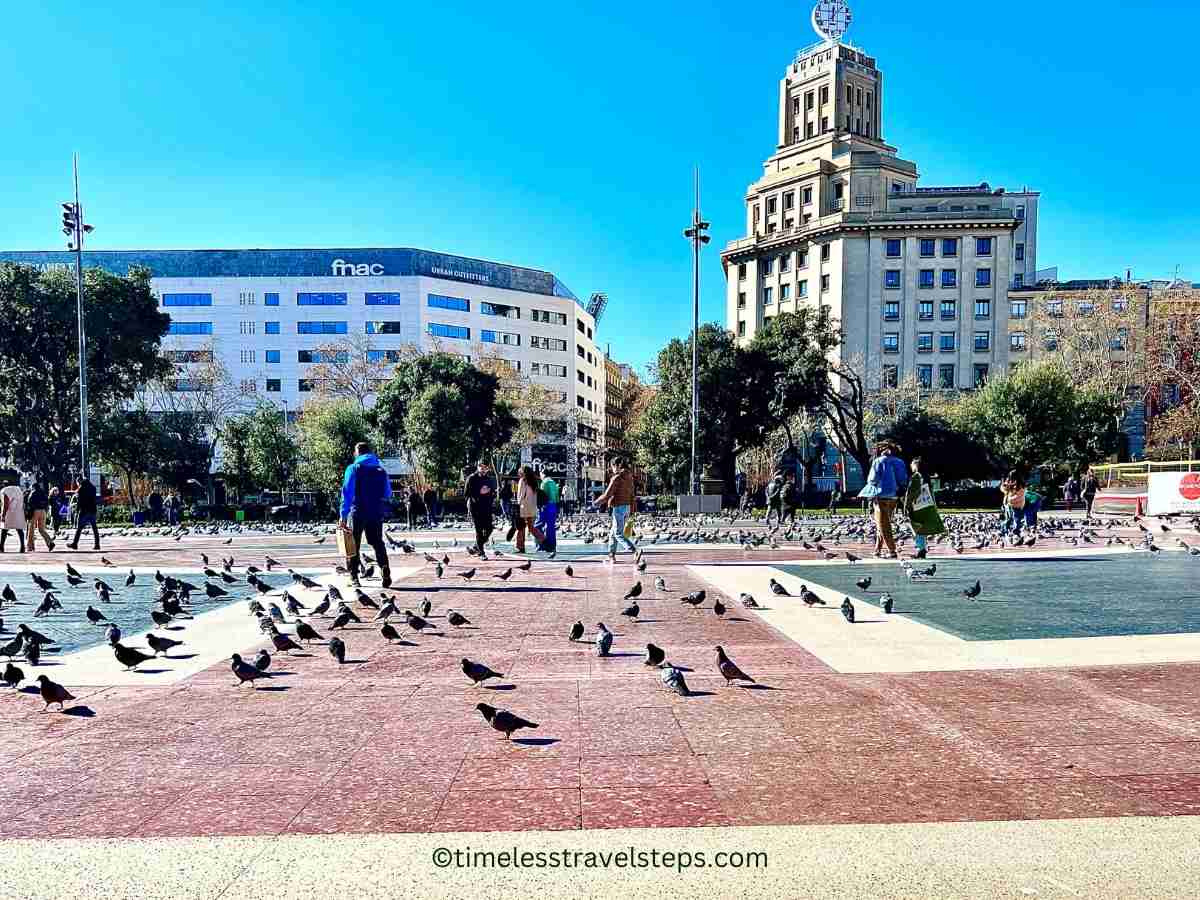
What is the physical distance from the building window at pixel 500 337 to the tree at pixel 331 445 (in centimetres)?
2944

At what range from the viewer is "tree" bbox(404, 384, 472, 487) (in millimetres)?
42219

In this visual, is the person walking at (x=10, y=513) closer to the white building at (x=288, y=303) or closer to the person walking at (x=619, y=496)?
the person walking at (x=619, y=496)

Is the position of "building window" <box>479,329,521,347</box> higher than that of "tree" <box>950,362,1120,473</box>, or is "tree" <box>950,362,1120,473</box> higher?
"building window" <box>479,329,521,347</box>

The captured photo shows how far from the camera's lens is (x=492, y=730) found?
511 centimetres

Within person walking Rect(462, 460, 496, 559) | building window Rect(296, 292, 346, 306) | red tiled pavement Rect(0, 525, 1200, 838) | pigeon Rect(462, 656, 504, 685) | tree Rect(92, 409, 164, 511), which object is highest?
building window Rect(296, 292, 346, 306)

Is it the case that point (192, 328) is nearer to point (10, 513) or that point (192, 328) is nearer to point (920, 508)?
point (10, 513)

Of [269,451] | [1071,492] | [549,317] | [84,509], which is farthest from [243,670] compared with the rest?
[549,317]

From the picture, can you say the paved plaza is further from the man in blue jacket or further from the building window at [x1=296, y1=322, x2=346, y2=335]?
the building window at [x1=296, y1=322, x2=346, y2=335]

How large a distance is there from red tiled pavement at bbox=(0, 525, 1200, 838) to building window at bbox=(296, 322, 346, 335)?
6854 centimetres

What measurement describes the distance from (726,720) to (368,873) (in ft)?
8.47

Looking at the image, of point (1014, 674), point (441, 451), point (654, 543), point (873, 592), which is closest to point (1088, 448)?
point (441, 451)

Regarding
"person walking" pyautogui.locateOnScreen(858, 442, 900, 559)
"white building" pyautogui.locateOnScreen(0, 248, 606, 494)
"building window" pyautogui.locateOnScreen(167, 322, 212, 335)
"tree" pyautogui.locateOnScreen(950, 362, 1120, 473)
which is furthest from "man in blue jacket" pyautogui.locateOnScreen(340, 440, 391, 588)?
"building window" pyautogui.locateOnScreen(167, 322, 212, 335)

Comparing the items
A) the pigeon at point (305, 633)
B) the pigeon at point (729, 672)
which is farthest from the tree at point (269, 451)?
the pigeon at point (729, 672)

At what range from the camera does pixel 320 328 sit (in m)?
72.1
